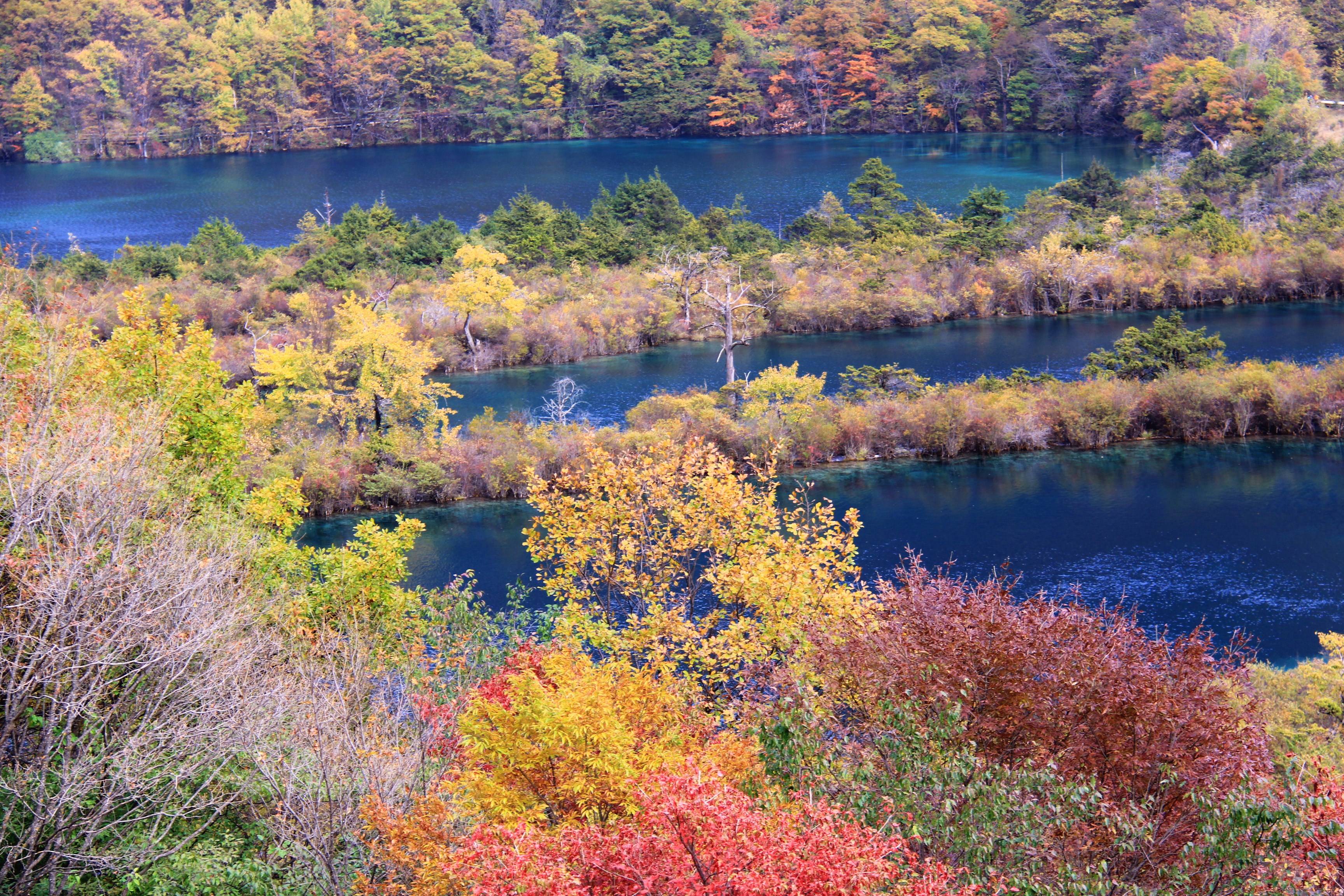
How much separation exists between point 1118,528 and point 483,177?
67.8 metres

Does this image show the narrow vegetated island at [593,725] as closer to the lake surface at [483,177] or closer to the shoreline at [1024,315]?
the shoreline at [1024,315]

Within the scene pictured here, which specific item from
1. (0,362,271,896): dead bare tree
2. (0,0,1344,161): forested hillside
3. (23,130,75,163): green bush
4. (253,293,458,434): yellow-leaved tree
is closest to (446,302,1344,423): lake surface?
(253,293,458,434): yellow-leaved tree

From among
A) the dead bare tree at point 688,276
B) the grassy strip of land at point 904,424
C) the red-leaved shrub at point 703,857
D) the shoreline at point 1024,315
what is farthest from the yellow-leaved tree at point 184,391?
the dead bare tree at point 688,276

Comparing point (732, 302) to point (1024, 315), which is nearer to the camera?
point (732, 302)

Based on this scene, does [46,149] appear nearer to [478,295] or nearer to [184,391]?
[478,295]

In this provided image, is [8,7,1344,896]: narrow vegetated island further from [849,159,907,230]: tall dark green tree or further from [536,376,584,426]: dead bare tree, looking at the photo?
[849,159,907,230]: tall dark green tree

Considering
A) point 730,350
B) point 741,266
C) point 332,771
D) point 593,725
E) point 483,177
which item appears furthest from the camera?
point 483,177

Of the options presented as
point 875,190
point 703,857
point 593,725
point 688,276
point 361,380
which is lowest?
point 361,380

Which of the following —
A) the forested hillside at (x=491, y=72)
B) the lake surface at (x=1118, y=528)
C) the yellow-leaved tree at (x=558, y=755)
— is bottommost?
the lake surface at (x=1118, y=528)

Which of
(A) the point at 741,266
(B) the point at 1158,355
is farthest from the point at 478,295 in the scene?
(B) the point at 1158,355

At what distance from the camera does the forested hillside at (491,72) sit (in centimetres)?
10525

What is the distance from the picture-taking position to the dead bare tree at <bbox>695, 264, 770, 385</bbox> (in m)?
Answer: 52.1

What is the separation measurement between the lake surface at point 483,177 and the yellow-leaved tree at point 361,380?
3309 cm

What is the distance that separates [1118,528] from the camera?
3475 cm
